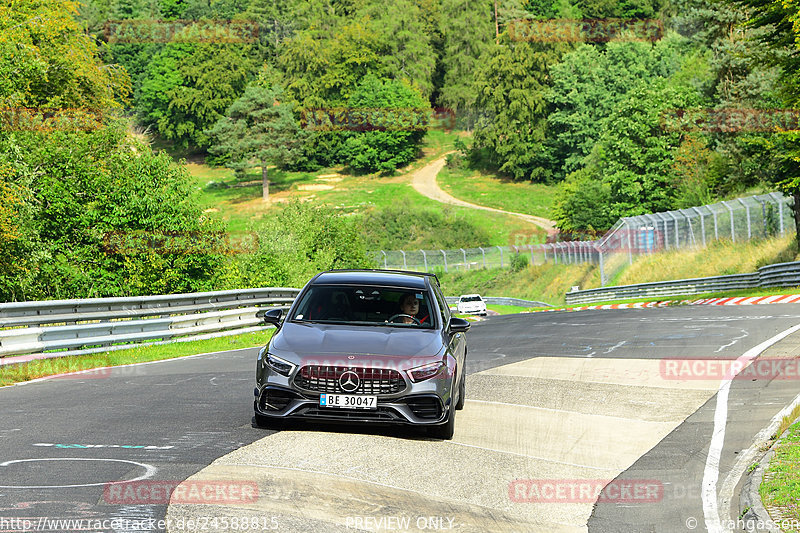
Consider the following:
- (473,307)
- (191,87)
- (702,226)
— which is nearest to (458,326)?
(702,226)

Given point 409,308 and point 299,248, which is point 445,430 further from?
point 299,248

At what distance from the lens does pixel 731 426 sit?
410 inches

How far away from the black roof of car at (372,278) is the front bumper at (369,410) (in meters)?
1.88

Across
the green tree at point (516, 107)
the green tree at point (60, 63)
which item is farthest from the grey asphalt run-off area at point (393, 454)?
the green tree at point (516, 107)

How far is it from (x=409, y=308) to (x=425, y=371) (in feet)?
4.63

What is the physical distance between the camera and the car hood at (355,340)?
9180 mm

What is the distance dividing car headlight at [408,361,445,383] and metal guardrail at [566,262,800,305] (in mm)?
27999

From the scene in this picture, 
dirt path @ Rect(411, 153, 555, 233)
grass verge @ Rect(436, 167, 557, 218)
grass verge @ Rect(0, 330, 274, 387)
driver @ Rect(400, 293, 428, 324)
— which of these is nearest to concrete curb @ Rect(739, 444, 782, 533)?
driver @ Rect(400, 293, 428, 324)

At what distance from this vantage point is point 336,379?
29.5 ft

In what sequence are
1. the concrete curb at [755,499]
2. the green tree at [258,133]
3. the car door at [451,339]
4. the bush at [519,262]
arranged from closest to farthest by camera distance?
the concrete curb at [755,499]
the car door at [451,339]
the bush at [519,262]
the green tree at [258,133]

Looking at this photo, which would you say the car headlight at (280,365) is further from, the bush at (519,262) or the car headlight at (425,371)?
the bush at (519,262)

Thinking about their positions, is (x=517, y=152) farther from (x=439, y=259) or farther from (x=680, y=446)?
(x=680, y=446)

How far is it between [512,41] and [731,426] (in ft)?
392

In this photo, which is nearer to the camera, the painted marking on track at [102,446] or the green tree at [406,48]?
the painted marking on track at [102,446]
